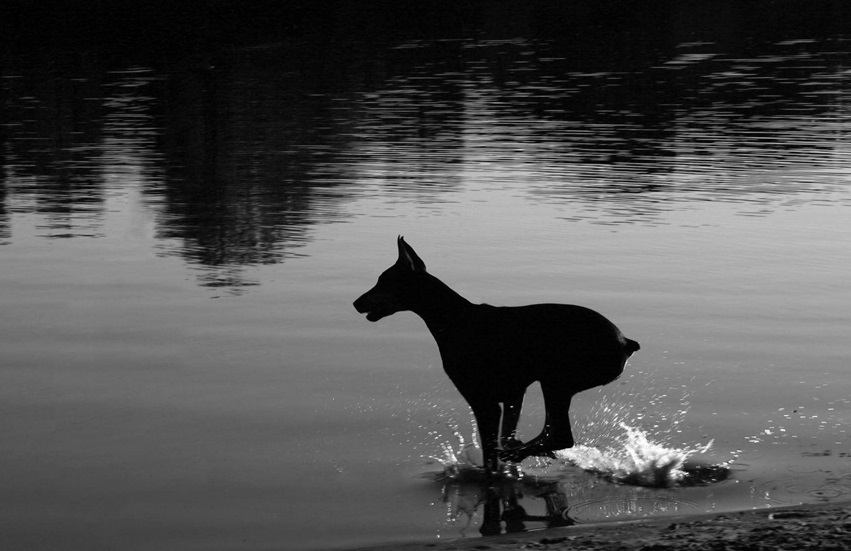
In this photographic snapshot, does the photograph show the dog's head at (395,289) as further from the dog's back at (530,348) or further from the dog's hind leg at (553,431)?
the dog's hind leg at (553,431)

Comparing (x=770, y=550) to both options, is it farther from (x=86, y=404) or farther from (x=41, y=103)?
(x=41, y=103)

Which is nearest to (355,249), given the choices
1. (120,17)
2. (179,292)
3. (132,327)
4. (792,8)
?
(179,292)

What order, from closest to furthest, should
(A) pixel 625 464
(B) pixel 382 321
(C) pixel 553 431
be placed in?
(C) pixel 553 431
(A) pixel 625 464
(B) pixel 382 321

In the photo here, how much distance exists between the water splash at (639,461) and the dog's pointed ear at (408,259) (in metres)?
1.48

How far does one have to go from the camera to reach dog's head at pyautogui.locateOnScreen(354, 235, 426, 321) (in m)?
9.07

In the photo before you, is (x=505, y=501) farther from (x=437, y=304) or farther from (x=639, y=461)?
(x=437, y=304)

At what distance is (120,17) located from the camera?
275 feet

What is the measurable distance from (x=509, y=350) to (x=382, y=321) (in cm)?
521

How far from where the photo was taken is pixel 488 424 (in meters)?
8.99

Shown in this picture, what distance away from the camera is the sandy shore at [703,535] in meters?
7.05

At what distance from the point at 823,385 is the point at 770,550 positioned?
4.57 m

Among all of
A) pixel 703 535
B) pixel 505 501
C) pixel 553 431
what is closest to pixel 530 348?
pixel 553 431

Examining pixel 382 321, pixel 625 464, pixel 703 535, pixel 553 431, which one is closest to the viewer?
pixel 703 535

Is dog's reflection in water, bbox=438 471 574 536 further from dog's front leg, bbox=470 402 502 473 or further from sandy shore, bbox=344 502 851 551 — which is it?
sandy shore, bbox=344 502 851 551
